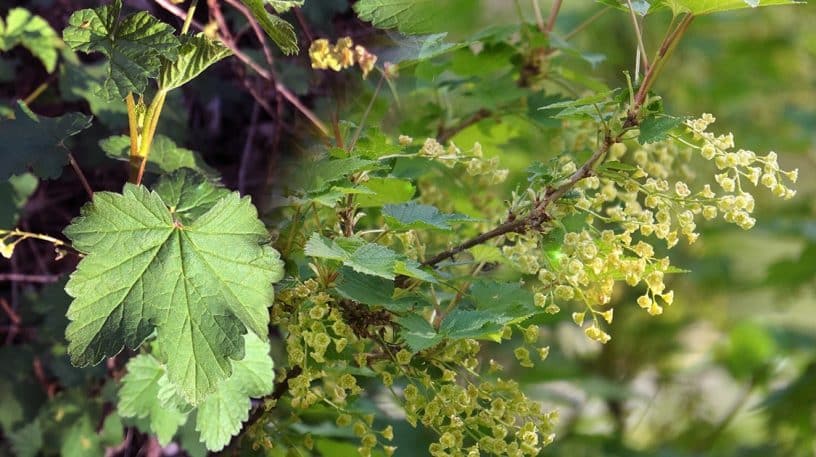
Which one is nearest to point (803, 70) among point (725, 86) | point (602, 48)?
point (725, 86)

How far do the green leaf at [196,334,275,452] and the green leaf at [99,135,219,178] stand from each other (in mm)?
187

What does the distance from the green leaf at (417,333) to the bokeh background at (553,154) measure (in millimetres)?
279

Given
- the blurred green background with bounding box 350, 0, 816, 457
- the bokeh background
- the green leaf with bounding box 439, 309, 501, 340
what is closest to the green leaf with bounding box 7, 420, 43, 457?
the bokeh background

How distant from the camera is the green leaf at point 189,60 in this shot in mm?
688

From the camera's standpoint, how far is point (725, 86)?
8.13 feet

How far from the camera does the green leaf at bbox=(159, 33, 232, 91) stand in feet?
2.26

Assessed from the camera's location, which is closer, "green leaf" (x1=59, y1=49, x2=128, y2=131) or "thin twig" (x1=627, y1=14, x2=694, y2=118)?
"thin twig" (x1=627, y1=14, x2=694, y2=118)

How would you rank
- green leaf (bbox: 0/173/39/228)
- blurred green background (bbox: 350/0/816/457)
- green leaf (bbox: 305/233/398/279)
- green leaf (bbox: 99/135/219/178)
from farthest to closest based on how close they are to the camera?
blurred green background (bbox: 350/0/816/457)
green leaf (bbox: 0/173/39/228)
green leaf (bbox: 99/135/219/178)
green leaf (bbox: 305/233/398/279)

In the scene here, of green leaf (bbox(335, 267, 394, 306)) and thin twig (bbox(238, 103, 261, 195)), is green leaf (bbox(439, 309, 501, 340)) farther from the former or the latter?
thin twig (bbox(238, 103, 261, 195))

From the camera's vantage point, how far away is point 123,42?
65 centimetres

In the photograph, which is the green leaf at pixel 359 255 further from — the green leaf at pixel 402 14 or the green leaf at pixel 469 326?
the green leaf at pixel 402 14

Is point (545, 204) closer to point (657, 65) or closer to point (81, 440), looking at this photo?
point (657, 65)

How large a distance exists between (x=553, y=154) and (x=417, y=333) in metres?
0.48

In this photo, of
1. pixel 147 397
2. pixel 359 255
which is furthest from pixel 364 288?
pixel 147 397
